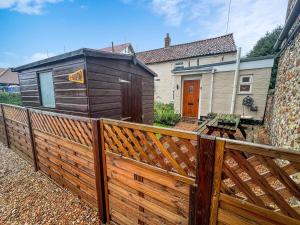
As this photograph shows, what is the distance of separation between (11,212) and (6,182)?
128 centimetres

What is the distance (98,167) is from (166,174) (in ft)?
3.92

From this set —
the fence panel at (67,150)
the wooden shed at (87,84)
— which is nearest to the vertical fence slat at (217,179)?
the fence panel at (67,150)

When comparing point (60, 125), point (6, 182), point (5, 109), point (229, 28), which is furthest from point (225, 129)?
point (229, 28)

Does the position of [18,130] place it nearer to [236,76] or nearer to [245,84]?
[236,76]

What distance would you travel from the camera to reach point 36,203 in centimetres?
275

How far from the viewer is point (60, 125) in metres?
2.76

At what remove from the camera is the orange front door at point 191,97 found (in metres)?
8.54

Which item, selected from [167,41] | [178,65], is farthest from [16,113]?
[167,41]

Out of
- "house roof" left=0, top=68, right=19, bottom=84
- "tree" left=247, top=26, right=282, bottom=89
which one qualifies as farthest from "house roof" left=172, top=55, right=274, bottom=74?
"house roof" left=0, top=68, right=19, bottom=84

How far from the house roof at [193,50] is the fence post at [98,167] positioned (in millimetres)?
12113

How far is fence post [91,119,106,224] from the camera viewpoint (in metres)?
2.09

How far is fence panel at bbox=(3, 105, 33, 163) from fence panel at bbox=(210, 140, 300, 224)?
4.61 metres

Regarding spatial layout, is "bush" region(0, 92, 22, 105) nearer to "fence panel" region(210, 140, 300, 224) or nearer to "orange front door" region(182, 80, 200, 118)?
"orange front door" region(182, 80, 200, 118)

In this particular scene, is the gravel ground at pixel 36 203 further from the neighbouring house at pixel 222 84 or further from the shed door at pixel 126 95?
the neighbouring house at pixel 222 84
